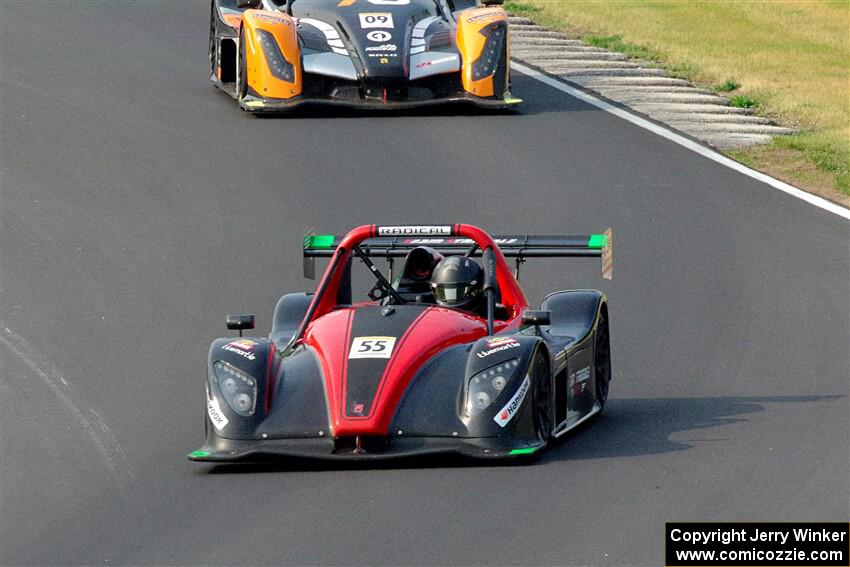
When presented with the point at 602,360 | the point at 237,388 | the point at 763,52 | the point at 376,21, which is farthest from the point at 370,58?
the point at 237,388

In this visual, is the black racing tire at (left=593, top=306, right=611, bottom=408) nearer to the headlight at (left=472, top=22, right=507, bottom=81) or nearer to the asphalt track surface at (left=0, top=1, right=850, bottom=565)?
the asphalt track surface at (left=0, top=1, right=850, bottom=565)

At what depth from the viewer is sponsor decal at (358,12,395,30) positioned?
1966 cm

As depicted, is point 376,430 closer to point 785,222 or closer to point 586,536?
point 586,536

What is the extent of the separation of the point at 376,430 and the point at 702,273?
5825 mm

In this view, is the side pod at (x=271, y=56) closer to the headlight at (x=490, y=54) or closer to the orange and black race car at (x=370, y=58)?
the orange and black race car at (x=370, y=58)

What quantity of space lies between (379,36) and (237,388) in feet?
32.5

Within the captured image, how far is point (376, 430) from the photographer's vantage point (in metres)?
9.77

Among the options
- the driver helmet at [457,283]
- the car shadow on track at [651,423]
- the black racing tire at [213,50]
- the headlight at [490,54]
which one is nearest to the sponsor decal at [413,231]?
the driver helmet at [457,283]

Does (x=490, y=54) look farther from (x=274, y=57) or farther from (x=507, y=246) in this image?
(x=507, y=246)

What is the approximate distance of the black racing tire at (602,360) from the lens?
1152cm

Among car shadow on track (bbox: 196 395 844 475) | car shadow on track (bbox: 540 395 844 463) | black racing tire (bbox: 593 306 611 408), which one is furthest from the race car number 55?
black racing tire (bbox: 593 306 611 408)

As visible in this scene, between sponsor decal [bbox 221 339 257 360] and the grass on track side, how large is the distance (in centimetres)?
852

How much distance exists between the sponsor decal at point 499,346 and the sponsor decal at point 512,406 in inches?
8.6

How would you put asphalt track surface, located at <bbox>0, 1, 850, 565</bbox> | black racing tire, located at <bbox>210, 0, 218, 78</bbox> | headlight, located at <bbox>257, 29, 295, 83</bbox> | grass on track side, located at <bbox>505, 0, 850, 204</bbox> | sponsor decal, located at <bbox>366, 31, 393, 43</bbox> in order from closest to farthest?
1. asphalt track surface, located at <bbox>0, 1, 850, 565</bbox>
2. grass on track side, located at <bbox>505, 0, 850, 204</bbox>
3. headlight, located at <bbox>257, 29, 295, 83</bbox>
4. sponsor decal, located at <bbox>366, 31, 393, 43</bbox>
5. black racing tire, located at <bbox>210, 0, 218, 78</bbox>
